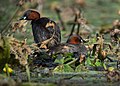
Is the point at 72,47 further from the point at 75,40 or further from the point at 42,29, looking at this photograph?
the point at 42,29

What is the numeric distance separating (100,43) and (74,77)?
649 millimetres

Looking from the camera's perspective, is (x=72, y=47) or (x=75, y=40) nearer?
(x=72, y=47)

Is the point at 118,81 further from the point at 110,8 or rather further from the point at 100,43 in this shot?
the point at 110,8

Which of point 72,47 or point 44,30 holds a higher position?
point 44,30

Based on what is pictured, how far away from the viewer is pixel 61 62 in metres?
6.49

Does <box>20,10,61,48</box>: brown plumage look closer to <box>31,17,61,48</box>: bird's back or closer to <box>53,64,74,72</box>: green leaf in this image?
<box>31,17,61,48</box>: bird's back

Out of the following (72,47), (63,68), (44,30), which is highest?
(44,30)

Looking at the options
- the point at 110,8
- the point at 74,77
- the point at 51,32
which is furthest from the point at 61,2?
the point at 74,77

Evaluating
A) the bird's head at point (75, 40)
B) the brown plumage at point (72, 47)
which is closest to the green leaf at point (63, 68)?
the brown plumage at point (72, 47)

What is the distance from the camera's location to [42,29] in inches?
287

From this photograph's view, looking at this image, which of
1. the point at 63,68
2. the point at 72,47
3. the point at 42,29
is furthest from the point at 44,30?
the point at 63,68

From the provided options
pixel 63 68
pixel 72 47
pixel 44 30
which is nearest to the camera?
pixel 63 68

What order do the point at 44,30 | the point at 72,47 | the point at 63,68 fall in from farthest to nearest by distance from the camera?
1. the point at 44,30
2. the point at 72,47
3. the point at 63,68

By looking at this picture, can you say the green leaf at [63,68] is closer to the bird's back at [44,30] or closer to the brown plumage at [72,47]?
the brown plumage at [72,47]
